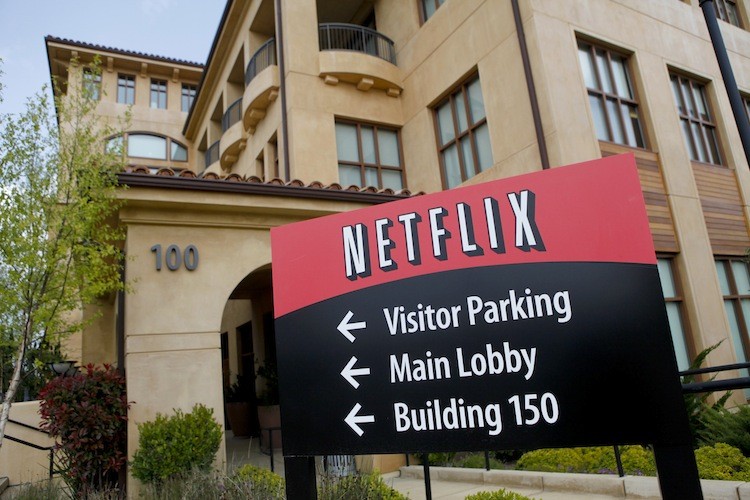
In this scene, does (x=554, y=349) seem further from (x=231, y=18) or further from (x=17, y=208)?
(x=231, y=18)

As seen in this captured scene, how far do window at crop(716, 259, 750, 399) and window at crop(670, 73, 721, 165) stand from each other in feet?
8.16

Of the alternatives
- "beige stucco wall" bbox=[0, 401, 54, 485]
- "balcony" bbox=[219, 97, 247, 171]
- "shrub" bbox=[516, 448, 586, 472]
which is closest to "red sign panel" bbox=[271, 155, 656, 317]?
"shrub" bbox=[516, 448, 586, 472]

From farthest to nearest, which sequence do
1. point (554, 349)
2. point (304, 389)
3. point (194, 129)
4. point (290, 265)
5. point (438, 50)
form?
point (194, 129), point (438, 50), point (290, 265), point (304, 389), point (554, 349)

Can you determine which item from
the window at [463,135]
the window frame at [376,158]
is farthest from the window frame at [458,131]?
the window frame at [376,158]

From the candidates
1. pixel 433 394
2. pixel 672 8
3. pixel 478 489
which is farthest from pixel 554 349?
pixel 672 8

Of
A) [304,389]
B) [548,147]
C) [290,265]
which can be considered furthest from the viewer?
[548,147]

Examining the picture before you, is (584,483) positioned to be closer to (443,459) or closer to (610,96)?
(443,459)

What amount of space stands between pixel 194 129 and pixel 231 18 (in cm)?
925

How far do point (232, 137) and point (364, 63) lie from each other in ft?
19.5

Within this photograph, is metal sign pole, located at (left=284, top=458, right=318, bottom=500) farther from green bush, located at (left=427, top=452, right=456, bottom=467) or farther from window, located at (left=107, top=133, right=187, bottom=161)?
window, located at (left=107, top=133, right=187, bottom=161)

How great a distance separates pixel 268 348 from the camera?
42.6 ft

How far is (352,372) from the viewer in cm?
263

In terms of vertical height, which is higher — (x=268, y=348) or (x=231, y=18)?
(x=231, y=18)

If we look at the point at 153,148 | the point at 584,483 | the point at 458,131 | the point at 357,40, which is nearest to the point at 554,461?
the point at 584,483
